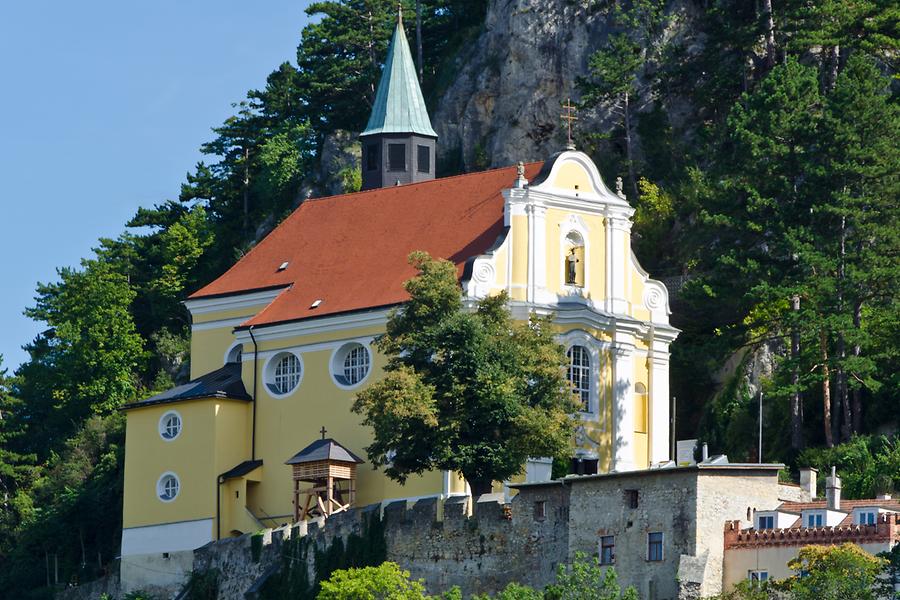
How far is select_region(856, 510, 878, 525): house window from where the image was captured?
50.2 m

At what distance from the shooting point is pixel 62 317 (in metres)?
89.3

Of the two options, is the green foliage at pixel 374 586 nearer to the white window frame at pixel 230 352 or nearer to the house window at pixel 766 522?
the house window at pixel 766 522

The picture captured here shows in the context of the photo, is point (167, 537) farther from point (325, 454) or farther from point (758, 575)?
point (758, 575)

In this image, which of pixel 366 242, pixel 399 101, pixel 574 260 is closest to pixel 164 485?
pixel 366 242

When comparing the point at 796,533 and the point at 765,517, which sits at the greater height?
the point at 765,517

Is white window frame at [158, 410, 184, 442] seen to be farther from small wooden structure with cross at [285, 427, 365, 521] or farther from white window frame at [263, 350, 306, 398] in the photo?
small wooden structure with cross at [285, 427, 365, 521]

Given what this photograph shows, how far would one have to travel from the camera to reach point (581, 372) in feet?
219

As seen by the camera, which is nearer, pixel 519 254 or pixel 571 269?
pixel 519 254

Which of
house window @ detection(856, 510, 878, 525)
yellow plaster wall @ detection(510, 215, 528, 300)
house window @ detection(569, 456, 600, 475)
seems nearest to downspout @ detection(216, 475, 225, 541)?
yellow plaster wall @ detection(510, 215, 528, 300)

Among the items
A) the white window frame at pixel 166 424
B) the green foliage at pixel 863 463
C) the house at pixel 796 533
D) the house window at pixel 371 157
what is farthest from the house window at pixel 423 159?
the house at pixel 796 533

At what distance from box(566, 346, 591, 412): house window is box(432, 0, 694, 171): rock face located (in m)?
17.0

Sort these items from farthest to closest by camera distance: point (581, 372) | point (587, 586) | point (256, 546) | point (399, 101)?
point (399, 101) → point (581, 372) → point (256, 546) → point (587, 586)

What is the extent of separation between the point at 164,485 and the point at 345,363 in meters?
6.29

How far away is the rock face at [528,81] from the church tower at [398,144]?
659cm
